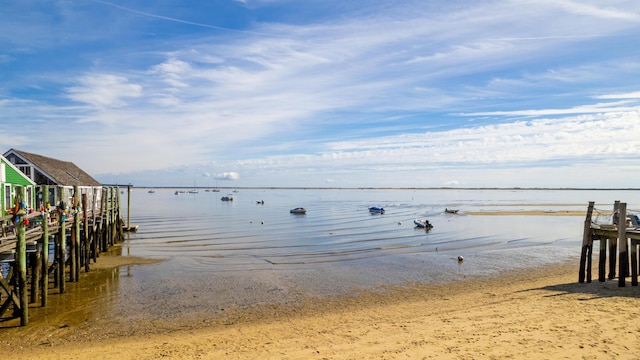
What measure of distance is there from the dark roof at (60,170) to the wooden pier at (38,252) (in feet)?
7.25

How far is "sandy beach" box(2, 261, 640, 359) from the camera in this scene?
10492mm

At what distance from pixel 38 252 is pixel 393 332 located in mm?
13526

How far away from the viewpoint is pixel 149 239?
38750mm

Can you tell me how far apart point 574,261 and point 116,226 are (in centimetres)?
3526

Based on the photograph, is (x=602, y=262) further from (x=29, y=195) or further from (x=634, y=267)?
(x=29, y=195)

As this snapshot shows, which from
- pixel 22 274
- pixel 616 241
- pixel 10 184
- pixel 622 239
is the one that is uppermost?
pixel 10 184

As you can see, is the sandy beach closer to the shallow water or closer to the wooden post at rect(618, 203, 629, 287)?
the wooden post at rect(618, 203, 629, 287)

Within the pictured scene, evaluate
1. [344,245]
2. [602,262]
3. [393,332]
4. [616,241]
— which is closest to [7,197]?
[344,245]

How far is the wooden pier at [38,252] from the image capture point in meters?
14.8

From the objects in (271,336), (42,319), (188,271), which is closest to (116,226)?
(188,271)

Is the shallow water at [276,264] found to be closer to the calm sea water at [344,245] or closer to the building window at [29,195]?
the calm sea water at [344,245]

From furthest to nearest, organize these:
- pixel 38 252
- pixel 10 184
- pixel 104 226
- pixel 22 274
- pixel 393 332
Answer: pixel 104 226 → pixel 10 184 → pixel 38 252 → pixel 22 274 → pixel 393 332

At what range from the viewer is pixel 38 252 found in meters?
16.2

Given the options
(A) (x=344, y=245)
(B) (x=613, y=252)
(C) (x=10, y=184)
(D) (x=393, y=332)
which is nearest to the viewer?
(D) (x=393, y=332)
